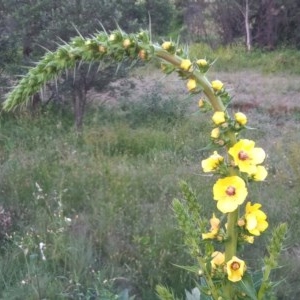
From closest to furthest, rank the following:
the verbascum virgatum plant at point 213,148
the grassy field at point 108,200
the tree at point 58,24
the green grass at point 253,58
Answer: the verbascum virgatum plant at point 213,148
the grassy field at point 108,200
the tree at point 58,24
the green grass at point 253,58

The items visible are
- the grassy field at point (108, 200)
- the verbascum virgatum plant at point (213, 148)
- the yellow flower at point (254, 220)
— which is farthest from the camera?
the grassy field at point (108, 200)

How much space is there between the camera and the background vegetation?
411 centimetres

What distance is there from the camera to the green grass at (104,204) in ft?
13.3

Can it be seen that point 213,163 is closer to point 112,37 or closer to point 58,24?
point 112,37

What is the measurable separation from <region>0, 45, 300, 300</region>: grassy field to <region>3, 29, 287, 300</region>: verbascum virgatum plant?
0.59 feet

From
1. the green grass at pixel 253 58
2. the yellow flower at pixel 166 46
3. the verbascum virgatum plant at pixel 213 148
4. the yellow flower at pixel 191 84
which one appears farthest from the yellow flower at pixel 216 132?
the green grass at pixel 253 58

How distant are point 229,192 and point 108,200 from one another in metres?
3.66

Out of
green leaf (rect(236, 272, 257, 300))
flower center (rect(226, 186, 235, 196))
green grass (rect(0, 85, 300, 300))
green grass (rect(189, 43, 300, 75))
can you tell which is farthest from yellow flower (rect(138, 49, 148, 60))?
green grass (rect(189, 43, 300, 75))

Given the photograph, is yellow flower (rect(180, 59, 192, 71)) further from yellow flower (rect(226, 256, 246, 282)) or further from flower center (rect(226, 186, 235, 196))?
yellow flower (rect(226, 256, 246, 282))

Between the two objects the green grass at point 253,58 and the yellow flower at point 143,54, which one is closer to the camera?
the yellow flower at point 143,54

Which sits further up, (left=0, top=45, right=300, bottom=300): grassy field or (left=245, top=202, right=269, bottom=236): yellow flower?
(left=245, top=202, right=269, bottom=236): yellow flower

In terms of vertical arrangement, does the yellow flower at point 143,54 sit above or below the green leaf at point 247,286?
above

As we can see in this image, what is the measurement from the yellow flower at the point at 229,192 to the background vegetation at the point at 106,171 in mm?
235

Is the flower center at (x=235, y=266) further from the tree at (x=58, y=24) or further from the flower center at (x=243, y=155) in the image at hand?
the tree at (x=58, y=24)
